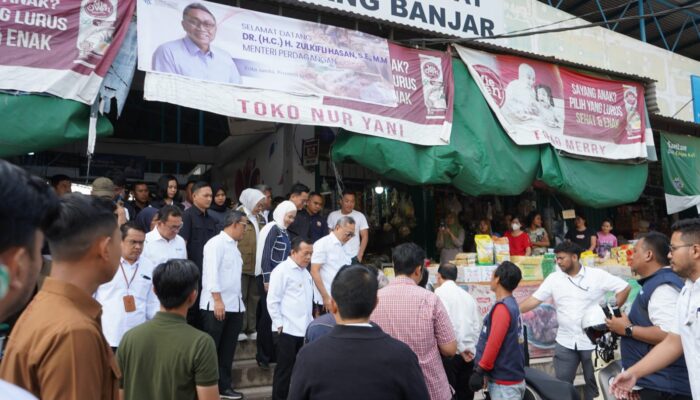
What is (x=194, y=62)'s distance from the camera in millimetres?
6293

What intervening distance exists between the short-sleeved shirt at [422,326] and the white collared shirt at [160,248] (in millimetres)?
2344

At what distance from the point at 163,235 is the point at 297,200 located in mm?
2181

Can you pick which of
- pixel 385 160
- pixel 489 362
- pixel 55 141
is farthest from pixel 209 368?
pixel 385 160

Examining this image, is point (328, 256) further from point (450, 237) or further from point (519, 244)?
point (519, 244)

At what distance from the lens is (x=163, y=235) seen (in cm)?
507

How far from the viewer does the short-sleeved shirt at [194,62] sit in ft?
20.0

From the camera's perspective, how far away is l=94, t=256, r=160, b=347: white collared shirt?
14.5 feet

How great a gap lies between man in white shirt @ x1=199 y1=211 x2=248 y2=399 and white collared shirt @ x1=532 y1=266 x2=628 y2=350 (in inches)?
128

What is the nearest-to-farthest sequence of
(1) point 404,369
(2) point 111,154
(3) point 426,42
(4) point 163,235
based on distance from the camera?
1. (1) point 404,369
2. (4) point 163,235
3. (3) point 426,42
4. (2) point 111,154

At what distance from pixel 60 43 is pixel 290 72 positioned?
8.76 feet

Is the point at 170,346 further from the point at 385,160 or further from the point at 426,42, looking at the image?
the point at 426,42

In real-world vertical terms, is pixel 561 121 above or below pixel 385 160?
above

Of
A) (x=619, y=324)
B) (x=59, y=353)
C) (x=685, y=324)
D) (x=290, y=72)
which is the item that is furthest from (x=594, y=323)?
(x=290, y=72)

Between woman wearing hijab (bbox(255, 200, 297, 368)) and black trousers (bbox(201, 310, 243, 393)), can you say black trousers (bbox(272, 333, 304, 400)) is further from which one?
woman wearing hijab (bbox(255, 200, 297, 368))
